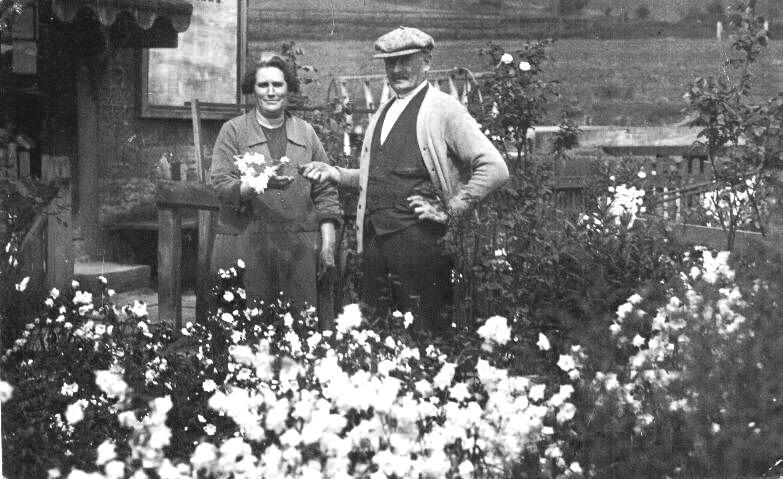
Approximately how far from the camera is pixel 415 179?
5820 mm

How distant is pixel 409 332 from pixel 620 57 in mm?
4661

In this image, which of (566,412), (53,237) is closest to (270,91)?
(53,237)

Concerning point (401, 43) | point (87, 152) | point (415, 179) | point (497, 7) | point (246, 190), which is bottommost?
point (87, 152)

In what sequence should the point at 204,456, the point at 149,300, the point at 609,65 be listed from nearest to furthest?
1. the point at 204,456
2. the point at 149,300
3. the point at 609,65

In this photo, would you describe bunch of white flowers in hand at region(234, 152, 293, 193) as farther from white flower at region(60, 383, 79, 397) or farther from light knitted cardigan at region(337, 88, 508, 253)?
white flower at region(60, 383, 79, 397)

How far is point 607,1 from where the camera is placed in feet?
29.4

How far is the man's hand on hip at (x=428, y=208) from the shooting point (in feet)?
18.9

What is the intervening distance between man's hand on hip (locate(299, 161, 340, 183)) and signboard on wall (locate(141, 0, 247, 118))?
174 inches

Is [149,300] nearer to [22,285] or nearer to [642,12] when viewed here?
[22,285]

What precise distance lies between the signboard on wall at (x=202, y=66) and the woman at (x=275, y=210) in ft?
13.4

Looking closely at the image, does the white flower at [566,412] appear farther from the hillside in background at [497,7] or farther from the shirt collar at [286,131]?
the hillside in background at [497,7]

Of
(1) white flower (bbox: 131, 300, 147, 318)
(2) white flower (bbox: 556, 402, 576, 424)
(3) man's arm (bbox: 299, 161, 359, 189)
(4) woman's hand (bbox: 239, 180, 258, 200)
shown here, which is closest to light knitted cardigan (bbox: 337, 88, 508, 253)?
(3) man's arm (bbox: 299, 161, 359, 189)

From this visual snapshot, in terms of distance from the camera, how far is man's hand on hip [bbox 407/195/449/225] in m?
5.76

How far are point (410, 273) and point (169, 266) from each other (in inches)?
96.1
